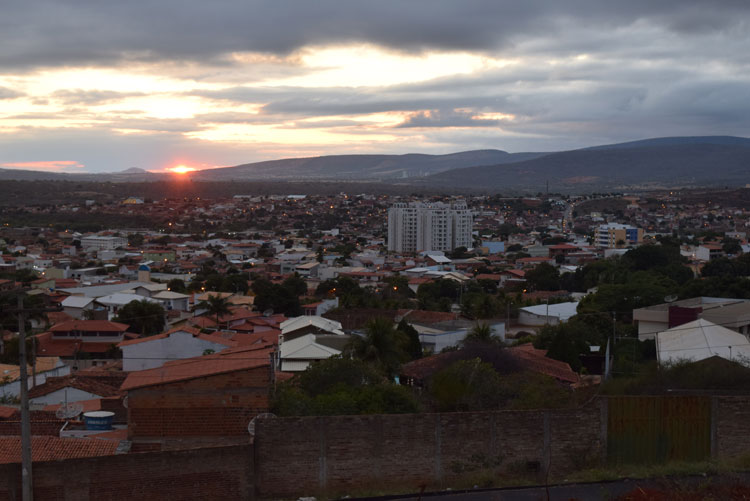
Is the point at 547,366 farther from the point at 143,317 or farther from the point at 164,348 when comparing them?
the point at 143,317

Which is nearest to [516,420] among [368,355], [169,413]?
[169,413]

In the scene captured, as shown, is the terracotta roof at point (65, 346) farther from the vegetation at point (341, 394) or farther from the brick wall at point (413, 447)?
the brick wall at point (413, 447)

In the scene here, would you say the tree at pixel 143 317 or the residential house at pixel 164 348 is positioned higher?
the residential house at pixel 164 348

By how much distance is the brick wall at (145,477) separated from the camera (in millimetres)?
11938

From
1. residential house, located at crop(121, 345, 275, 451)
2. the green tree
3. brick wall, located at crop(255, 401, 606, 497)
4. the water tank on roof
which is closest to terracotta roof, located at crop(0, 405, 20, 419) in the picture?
the water tank on roof

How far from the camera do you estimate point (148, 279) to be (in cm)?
5834

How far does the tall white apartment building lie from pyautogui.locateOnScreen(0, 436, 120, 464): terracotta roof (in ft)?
309

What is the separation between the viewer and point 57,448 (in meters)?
13.6

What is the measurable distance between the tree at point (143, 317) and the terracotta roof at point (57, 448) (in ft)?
75.5

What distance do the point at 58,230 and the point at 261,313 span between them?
81.5m

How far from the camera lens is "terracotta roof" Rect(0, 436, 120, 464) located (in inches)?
523

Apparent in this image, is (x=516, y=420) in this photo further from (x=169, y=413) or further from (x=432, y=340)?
(x=432, y=340)

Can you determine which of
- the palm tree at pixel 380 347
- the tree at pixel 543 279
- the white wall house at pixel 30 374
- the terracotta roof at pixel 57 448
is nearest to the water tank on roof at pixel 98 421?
the terracotta roof at pixel 57 448

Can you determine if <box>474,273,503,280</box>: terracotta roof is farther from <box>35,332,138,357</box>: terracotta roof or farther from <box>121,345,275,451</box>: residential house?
<box>121,345,275,451</box>: residential house
